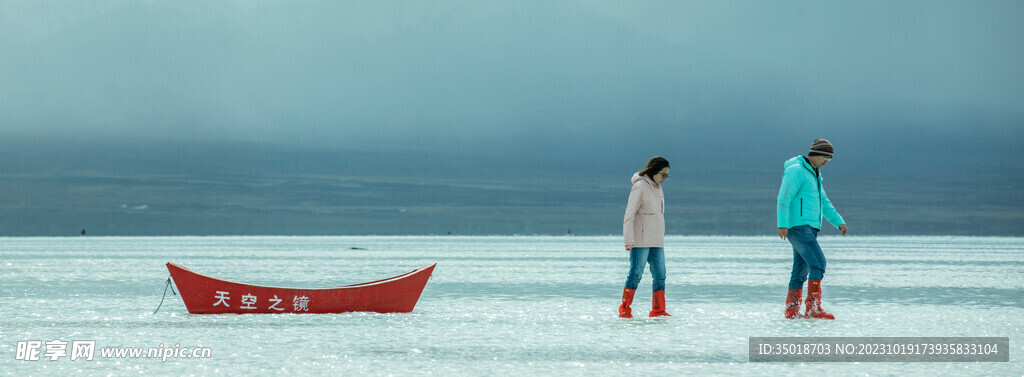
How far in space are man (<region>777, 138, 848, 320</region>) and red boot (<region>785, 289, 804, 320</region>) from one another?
0.17 metres

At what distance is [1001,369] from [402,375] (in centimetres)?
427

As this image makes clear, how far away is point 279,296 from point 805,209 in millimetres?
5839

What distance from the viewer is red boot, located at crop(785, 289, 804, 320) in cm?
1023

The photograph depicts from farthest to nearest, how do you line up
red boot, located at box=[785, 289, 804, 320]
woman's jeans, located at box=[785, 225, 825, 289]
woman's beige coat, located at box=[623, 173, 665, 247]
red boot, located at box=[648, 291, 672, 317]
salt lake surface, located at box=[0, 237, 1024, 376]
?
red boot, located at box=[648, 291, 672, 317]
red boot, located at box=[785, 289, 804, 320]
woman's beige coat, located at box=[623, 173, 665, 247]
woman's jeans, located at box=[785, 225, 825, 289]
salt lake surface, located at box=[0, 237, 1024, 376]

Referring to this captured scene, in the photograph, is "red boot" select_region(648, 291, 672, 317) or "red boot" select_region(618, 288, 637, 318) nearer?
"red boot" select_region(618, 288, 637, 318)

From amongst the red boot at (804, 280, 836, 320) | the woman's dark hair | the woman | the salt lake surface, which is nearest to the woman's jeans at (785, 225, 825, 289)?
the red boot at (804, 280, 836, 320)

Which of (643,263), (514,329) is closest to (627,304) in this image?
(643,263)

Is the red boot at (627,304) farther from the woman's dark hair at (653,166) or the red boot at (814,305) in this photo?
the red boot at (814,305)

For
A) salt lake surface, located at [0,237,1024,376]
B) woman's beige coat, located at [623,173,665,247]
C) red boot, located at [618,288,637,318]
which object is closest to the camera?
salt lake surface, located at [0,237,1024,376]

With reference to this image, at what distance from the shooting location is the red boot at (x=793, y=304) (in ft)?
33.6

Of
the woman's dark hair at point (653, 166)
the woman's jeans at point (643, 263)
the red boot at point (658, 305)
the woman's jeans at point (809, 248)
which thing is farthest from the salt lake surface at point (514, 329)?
the woman's dark hair at point (653, 166)

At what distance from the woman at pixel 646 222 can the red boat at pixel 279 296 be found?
8.55 feet

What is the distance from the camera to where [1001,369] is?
22.6 feet

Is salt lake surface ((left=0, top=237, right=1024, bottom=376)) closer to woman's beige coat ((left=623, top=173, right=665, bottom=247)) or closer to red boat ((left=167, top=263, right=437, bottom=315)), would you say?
red boat ((left=167, top=263, right=437, bottom=315))
